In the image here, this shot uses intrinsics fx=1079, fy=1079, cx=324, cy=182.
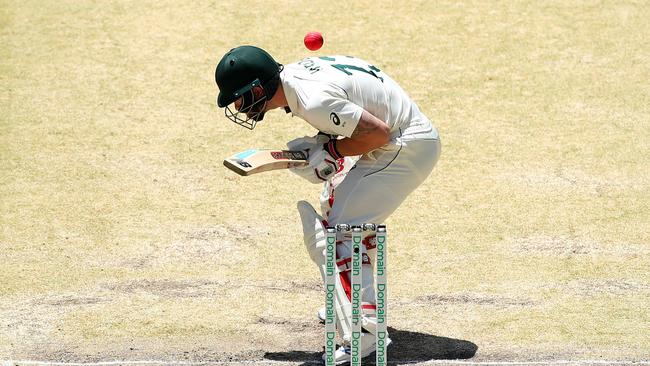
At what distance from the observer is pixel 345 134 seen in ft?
21.0

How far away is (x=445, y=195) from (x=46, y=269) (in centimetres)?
343

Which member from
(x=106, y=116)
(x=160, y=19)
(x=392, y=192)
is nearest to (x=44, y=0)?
(x=160, y=19)

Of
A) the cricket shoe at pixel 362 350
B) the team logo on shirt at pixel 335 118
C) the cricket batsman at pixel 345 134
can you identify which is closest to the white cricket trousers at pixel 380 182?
the cricket batsman at pixel 345 134

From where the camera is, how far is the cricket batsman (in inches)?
253

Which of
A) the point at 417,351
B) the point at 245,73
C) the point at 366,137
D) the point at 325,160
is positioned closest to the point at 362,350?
the point at 417,351

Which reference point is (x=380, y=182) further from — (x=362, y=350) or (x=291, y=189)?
(x=291, y=189)

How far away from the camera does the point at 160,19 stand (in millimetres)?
11891

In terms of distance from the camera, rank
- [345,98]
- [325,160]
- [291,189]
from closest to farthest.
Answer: [345,98], [325,160], [291,189]

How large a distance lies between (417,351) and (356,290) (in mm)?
986

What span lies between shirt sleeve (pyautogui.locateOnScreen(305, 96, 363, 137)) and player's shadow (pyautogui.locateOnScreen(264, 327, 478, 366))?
145 centimetres

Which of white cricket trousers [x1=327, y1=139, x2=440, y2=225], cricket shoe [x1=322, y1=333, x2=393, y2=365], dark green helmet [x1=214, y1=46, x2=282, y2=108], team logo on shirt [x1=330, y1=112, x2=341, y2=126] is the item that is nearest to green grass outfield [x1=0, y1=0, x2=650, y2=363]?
cricket shoe [x1=322, y1=333, x2=393, y2=365]

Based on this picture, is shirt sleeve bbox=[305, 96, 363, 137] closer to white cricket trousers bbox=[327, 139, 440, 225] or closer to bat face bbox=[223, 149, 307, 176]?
bat face bbox=[223, 149, 307, 176]

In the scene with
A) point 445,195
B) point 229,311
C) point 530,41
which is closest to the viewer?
point 229,311

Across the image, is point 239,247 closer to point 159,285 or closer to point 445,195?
point 159,285
